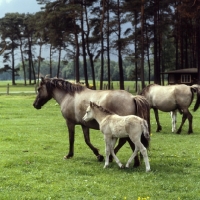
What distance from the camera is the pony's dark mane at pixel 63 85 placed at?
10711mm

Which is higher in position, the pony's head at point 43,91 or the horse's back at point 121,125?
the pony's head at point 43,91

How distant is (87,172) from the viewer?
875 cm

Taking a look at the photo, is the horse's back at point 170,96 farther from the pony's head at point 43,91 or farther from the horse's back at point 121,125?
the horse's back at point 121,125

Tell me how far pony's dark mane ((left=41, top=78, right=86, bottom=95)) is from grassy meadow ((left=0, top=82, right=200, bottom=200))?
1744 mm

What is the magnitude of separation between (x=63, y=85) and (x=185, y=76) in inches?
1465

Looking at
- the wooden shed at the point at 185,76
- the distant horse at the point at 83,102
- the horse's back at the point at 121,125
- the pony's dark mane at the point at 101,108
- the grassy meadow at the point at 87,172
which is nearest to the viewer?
the grassy meadow at the point at 87,172

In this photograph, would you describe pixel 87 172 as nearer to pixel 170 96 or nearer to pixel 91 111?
pixel 91 111

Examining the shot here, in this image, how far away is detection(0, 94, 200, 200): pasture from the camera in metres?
7.19

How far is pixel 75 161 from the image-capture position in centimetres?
1000

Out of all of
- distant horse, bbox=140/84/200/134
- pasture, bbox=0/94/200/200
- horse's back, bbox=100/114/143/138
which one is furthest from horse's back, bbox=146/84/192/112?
horse's back, bbox=100/114/143/138

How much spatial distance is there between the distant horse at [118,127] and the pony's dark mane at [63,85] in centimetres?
125

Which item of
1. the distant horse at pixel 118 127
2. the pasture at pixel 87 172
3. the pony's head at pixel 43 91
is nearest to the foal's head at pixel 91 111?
the distant horse at pixel 118 127

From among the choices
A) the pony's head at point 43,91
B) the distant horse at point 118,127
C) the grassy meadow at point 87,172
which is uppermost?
the pony's head at point 43,91

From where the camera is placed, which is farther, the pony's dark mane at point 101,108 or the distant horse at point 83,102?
the distant horse at point 83,102
